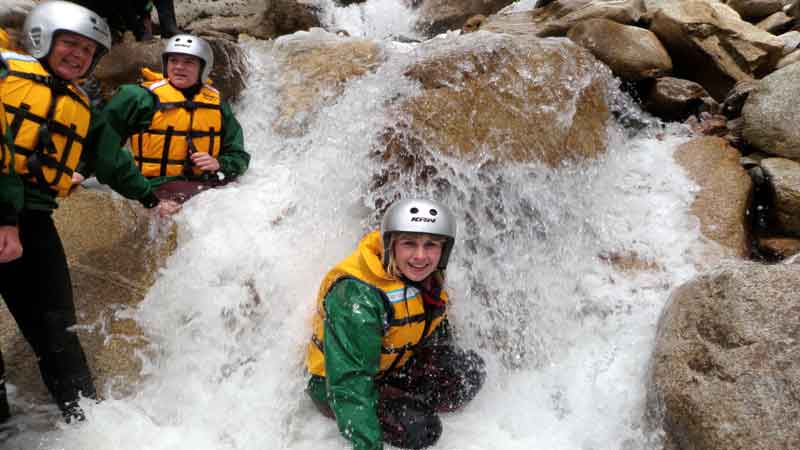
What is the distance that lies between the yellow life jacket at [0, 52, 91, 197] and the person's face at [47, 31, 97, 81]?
63mm

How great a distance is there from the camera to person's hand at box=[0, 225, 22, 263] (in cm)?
259

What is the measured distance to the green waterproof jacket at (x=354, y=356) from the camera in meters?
2.95

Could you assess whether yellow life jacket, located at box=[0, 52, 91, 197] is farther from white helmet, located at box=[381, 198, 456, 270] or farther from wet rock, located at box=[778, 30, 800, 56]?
wet rock, located at box=[778, 30, 800, 56]

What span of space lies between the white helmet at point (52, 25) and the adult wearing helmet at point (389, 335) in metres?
1.99

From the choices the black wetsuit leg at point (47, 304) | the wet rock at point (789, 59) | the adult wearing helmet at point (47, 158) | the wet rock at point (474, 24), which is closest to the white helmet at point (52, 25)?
the adult wearing helmet at point (47, 158)

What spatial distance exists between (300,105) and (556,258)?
411 centimetres

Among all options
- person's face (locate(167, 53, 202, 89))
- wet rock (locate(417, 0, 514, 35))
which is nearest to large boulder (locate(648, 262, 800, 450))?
person's face (locate(167, 53, 202, 89))

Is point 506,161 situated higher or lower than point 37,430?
higher

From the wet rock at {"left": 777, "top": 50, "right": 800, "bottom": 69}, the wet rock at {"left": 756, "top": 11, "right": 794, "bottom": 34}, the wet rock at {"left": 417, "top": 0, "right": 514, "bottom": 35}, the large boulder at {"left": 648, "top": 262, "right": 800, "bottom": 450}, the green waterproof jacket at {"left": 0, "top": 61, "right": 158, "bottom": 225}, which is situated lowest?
the large boulder at {"left": 648, "top": 262, "right": 800, "bottom": 450}

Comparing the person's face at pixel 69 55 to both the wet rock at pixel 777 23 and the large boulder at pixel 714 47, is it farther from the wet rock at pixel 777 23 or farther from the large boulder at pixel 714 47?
the wet rock at pixel 777 23

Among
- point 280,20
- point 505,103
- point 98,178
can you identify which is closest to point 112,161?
point 98,178

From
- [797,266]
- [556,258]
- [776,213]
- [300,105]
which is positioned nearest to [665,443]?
[797,266]

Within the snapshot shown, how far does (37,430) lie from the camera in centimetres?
331

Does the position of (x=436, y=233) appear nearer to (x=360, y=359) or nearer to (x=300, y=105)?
(x=360, y=359)
